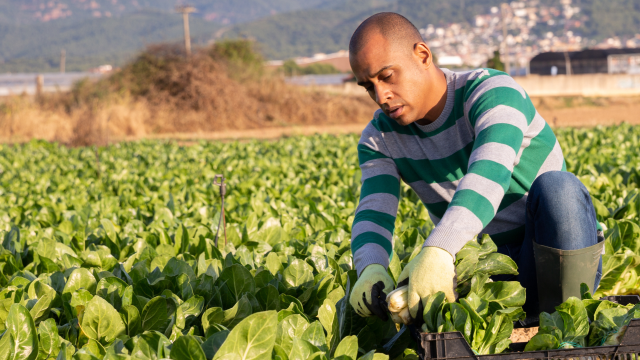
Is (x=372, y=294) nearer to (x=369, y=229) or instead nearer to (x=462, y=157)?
(x=369, y=229)

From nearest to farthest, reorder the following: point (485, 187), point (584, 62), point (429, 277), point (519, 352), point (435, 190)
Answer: point (519, 352) → point (429, 277) → point (485, 187) → point (435, 190) → point (584, 62)

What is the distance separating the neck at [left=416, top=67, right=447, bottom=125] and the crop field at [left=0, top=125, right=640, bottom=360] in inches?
22.5

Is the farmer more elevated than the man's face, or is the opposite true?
the man's face

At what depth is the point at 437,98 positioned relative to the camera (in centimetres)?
230

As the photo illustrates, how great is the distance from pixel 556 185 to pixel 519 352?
2.34 ft

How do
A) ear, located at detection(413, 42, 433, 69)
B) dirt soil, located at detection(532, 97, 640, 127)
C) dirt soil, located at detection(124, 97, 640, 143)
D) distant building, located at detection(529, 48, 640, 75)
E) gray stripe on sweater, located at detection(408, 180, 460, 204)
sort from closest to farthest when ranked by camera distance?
ear, located at detection(413, 42, 433, 69)
gray stripe on sweater, located at detection(408, 180, 460, 204)
dirt soil, located at detection(124, 97, 640, 143)
dirt soil, located at detection(532, 97, 640, 127)
distant building, located at detection(529, 48, 640, 75)

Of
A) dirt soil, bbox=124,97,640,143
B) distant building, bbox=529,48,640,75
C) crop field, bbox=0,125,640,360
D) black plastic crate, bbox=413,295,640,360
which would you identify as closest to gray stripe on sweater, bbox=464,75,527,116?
crop field, bbox=0,125,640,360

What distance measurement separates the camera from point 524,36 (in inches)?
7461

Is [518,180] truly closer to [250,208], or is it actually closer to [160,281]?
[160,281]

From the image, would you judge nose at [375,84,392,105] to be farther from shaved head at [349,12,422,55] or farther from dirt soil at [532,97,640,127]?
dirt soil at [532,97,640,127]

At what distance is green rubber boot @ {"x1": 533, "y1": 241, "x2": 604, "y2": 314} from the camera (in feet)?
6.55

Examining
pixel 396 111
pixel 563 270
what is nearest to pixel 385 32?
pixel 396 111

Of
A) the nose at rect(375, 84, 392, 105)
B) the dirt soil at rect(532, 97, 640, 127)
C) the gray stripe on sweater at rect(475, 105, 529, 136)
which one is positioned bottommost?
the dirt soil at rect(532, 97, 640, 127)

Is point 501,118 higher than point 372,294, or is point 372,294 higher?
point 501,118
